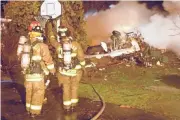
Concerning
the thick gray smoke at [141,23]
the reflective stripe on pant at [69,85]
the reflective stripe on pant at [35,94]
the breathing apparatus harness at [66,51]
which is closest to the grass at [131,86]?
the reflective stripe on pant at [69,85]

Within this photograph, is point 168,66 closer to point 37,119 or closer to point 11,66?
point 11,66

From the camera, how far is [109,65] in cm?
1434

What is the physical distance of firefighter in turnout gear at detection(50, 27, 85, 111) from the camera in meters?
9.11

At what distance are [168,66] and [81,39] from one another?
306cm

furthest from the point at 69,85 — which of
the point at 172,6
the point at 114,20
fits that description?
the point at 114,20

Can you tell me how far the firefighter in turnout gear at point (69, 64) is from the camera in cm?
911

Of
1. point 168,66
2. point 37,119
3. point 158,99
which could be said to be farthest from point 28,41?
point 168,66

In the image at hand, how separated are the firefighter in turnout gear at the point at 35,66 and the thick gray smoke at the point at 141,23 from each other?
739 cm

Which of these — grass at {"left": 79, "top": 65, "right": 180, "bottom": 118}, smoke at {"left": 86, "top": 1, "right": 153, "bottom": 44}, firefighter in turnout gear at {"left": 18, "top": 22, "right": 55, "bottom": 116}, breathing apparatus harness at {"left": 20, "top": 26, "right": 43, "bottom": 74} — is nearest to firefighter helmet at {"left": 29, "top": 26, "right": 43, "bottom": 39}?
firefighter in turnout gear at {"left": 18, "top": 22, "right": 55, "bottom": 116}

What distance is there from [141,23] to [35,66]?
366 inches

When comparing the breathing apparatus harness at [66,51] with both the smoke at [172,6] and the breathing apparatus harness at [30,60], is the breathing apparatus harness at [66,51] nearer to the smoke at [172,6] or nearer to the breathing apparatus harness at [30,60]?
the breathing apparatus harness at [30,60]

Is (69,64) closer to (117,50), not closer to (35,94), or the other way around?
(35,94)

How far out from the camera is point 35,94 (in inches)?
353

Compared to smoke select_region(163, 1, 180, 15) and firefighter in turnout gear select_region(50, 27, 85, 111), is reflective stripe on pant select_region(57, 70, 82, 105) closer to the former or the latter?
firefighter in turnout gear select_region(50, 27, 85, 111)
